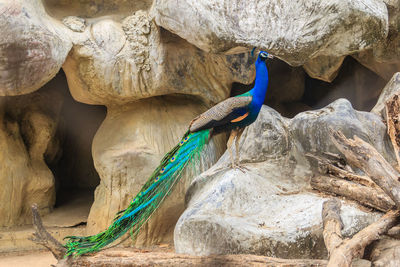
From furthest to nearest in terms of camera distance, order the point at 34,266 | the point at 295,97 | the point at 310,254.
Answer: the point at 295,97 → the point at 34,266 → the point at 310,254

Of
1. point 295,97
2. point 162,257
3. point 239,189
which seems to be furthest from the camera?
point 295,97

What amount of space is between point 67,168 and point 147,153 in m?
2.11

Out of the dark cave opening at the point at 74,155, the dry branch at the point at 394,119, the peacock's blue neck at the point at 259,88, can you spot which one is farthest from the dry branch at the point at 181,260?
the dark cave opening at the point at 74,155

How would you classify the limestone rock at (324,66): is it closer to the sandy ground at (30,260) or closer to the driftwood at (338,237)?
the driftwood at (338,237)

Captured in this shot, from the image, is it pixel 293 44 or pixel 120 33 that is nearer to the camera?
pixel 293 44

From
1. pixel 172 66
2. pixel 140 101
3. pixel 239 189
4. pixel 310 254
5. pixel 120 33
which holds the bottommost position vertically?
pixel 310 254

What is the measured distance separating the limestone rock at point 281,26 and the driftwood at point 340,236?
169 cm

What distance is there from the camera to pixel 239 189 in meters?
3.97

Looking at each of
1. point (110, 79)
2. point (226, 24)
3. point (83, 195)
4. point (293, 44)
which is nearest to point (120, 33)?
point (110, 79)

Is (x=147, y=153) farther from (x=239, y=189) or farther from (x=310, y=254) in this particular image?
(x=310, y=254)

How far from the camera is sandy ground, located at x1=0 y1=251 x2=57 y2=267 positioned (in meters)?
4.99

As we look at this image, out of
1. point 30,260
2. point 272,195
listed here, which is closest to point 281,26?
point 272,195

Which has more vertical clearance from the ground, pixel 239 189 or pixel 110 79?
pixel 110 79

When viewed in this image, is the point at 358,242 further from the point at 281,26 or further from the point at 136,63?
the point at 136,63
